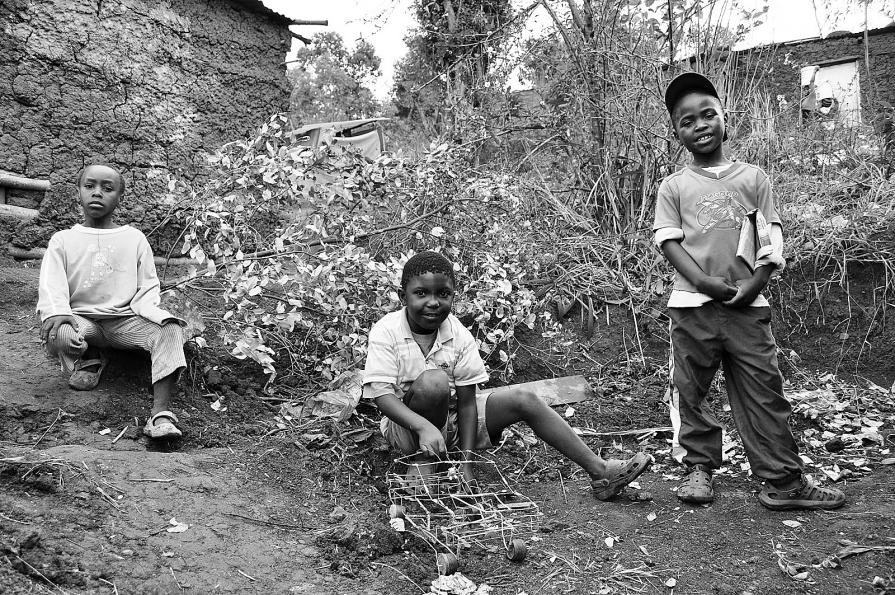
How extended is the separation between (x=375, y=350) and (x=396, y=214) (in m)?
2.16

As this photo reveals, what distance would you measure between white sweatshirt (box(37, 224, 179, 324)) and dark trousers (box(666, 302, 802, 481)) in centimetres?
253

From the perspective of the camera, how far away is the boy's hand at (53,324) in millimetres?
3287

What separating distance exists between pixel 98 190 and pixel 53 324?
779 mm

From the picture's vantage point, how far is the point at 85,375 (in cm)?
356

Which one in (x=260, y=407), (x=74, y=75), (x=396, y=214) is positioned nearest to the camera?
(x=260, y=407)

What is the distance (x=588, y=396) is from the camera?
4.34 m

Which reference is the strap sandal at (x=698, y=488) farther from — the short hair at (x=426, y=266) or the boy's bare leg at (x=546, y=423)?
the short hair at (x=426, y=266)

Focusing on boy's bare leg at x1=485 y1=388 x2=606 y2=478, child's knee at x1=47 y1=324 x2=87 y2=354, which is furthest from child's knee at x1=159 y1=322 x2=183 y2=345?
boy's bare leg at x1=485 y1=388 x2=606 y2=478

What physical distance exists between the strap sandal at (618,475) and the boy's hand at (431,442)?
740 millimetres

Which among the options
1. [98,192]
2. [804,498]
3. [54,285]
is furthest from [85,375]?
[804,498]

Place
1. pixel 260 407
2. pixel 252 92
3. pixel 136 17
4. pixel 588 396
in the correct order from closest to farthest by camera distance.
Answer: pixel 260 407 → pixel 588 396 → pixel 136 17 → pixel 252 92

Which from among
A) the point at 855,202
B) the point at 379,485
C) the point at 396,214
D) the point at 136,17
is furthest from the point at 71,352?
the point at 855,202

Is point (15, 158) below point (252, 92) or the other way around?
below

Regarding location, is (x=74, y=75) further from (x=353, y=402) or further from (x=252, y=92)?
(x=353, y=402)
